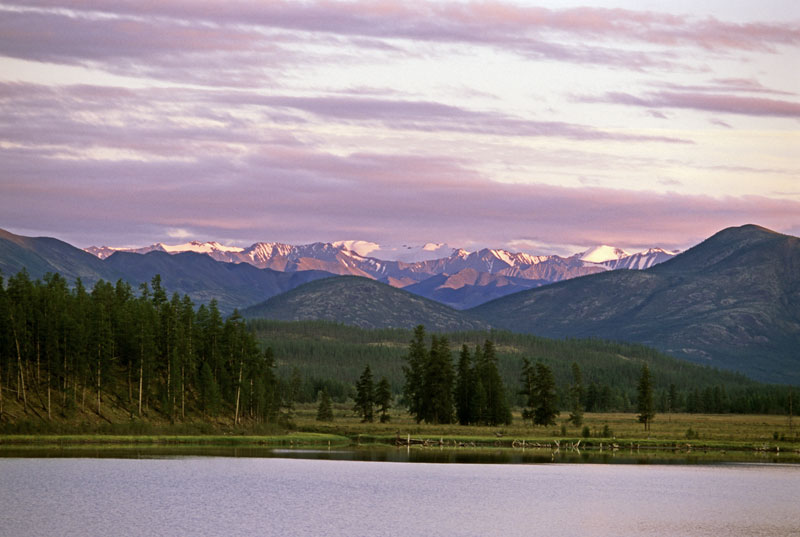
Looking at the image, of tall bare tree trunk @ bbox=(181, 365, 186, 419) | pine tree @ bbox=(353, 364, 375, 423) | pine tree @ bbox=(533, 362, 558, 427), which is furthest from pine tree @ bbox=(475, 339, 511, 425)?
tall bare tree trunk @ bbox=(181, 365, 186, 419)

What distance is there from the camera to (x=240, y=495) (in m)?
75.9

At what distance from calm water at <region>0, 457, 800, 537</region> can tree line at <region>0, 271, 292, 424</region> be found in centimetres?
2955

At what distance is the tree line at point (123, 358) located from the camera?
12231 cm

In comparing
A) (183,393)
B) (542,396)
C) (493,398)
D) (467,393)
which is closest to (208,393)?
(183,393)

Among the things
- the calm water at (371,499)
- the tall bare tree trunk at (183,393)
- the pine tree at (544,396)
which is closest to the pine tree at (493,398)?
the pine tree at (544,396)

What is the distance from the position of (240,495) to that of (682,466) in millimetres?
57710

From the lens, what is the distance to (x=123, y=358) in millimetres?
136250

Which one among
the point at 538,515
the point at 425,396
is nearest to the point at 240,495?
the point at 538,515

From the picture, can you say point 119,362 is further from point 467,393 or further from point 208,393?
point 467,393

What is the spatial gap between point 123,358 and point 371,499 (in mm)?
69584

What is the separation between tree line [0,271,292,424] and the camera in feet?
401

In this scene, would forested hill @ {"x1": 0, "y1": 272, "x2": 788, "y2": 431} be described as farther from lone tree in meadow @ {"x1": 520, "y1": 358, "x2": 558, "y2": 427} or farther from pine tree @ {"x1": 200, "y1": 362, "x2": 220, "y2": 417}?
lone tree in meadow @ {"x1": 520, "y1": 358, "x2": 558, "y2": 427}

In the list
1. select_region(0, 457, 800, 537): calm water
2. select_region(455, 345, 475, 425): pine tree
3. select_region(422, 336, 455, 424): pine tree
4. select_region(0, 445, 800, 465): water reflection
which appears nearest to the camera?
select_region(0, 457, 800, 537): calm water

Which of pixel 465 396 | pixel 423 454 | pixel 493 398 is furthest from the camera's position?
pixel 465 396
